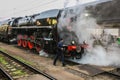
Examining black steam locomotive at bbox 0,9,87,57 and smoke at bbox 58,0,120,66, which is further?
black steam locomotive at bbox 0,9,87,57

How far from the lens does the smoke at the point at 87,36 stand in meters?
12.0

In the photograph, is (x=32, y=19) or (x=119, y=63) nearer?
(x=119, y=63)

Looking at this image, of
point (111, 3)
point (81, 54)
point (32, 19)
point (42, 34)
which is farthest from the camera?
point (32, 19)

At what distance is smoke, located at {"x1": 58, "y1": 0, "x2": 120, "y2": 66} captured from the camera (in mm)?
12031

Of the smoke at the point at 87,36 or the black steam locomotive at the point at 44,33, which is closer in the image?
A: the smoke at the point at 87,36

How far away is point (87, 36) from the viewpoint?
12430 mm

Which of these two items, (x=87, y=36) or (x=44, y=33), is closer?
(x=87, y=36)

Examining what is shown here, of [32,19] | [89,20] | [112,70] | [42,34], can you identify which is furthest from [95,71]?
[32,19]

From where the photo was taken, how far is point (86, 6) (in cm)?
1159

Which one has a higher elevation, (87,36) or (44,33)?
(44,33)

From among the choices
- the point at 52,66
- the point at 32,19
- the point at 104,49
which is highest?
the point at 32,19

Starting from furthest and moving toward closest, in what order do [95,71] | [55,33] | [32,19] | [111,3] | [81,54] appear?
[32,19] < [55,33] < [81,54] < [111,3] < [95,71]

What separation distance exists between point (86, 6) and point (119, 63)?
11.9 ft

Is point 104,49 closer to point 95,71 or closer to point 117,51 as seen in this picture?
point 117,51
